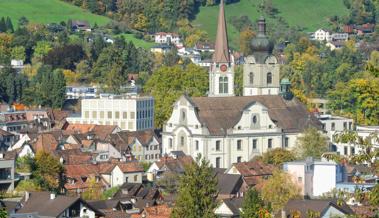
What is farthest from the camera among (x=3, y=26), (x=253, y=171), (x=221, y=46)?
(x=3, y=26)

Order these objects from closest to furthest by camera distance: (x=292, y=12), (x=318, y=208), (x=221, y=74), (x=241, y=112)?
(x=318, y=208) < (x=241, y=112) < (x=221, y=74) < (x=292, y=12)

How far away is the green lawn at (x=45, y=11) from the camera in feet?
482

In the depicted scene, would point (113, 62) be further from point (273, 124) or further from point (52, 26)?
point (273, 124)

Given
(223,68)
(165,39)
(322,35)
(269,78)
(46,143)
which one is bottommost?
(46,143)

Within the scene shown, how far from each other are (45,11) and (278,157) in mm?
86219

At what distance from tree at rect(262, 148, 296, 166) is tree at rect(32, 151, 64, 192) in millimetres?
11256

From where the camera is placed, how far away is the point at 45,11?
493 ft

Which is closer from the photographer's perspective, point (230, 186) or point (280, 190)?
point (280, 190)

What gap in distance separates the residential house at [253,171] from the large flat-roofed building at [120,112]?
19560mm

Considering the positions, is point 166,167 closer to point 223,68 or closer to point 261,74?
point 261,74

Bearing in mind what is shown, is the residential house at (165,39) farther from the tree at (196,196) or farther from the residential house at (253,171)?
the tree at (196,196)

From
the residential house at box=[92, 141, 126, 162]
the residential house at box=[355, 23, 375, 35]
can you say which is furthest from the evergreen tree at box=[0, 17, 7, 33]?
the residential house at box=[92, 141, 126, 162]

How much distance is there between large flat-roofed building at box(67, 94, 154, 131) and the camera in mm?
84312

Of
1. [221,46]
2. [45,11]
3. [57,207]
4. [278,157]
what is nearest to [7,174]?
[57,207]
